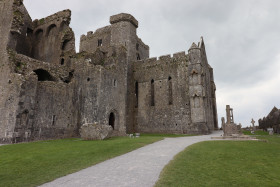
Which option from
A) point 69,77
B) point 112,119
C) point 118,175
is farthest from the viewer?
point 69,77

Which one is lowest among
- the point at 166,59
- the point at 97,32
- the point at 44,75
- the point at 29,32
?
the point at 44,75

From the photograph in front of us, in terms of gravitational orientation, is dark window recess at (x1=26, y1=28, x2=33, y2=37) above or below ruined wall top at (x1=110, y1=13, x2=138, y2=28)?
below

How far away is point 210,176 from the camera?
19.9 ft

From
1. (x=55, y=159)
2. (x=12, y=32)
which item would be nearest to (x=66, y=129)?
(x=12, y=32)

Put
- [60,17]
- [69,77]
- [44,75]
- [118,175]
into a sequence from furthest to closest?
1. [60,17]
2. [69,77]
3. [44,75]
4. [118,175]

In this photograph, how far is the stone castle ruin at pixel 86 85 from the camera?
18.8 meters

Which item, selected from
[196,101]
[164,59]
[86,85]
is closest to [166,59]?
[164,59]

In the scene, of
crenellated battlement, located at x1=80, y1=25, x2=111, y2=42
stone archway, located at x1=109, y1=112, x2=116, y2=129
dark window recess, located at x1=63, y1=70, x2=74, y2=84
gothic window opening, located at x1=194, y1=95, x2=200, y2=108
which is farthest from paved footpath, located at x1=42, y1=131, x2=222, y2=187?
crenellated battlement, located at x1=80, y1=25, x2=111, y2=42

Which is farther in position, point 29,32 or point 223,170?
point 29,32

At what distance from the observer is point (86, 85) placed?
880 inches

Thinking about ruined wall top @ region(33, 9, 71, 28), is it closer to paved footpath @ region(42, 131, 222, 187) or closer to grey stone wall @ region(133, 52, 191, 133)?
grey stone wall @ region(133, 52, 191, 133)

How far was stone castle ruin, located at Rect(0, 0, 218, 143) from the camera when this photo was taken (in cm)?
1881

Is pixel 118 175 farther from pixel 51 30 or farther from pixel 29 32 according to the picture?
pixel 29 32

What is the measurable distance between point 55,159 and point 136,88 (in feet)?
70.2
